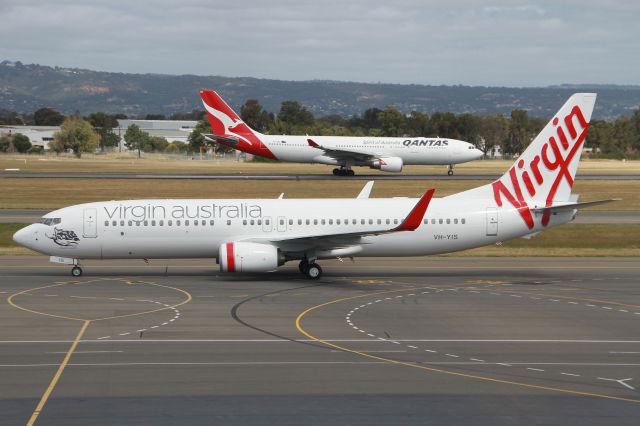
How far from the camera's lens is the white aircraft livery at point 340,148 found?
9850cm

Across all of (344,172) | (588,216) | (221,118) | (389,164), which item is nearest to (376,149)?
(389,164)

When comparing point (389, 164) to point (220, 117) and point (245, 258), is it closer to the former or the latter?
point (220, 117)

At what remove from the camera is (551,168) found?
133ft

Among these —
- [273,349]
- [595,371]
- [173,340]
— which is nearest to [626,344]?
[595,371]

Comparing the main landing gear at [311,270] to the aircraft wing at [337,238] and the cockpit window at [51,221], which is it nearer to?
the aircraft wing at [337,238]

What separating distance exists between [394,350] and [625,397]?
6.80 m

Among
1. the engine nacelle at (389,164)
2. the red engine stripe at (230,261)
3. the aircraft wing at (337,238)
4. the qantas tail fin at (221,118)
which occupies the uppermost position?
the qantas tail fin at (221,118)

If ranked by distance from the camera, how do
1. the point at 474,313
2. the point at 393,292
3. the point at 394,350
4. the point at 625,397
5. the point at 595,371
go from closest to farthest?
1. the point at 625,397
2. the point at 595,371
3. the point at 394,350
4. the point at 474,313
5. the point at 393,292

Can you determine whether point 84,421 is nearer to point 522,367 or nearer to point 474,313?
point 522,367

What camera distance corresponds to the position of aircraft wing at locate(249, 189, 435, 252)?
3647cm

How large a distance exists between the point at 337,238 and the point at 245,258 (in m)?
3.96

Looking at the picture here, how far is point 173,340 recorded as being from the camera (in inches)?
1043

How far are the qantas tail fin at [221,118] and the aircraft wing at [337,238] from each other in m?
58.2

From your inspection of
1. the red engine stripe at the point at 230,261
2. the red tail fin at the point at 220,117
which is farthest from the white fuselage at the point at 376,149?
the red engine stripe at the point at 230,261
